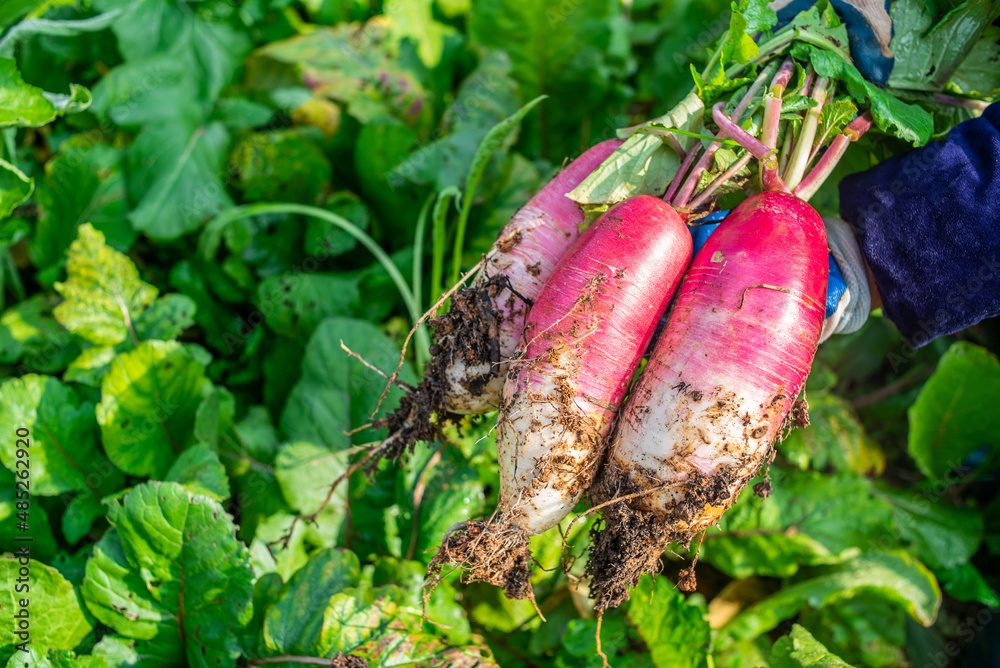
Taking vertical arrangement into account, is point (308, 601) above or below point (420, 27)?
below

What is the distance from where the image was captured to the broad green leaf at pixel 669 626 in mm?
1773

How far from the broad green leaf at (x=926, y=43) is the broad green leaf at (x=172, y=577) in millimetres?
2251

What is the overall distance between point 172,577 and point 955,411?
3.06 metres

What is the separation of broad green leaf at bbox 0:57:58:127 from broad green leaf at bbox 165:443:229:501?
1.19 meters

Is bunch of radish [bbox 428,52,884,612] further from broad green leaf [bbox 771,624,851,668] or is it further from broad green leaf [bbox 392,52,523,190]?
broad green leaf [bbox 392,52,523,190]

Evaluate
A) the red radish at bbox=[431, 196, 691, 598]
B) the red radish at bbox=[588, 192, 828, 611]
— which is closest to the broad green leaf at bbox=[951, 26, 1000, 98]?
the red radish at bbox=[588, 192, 828, 611]

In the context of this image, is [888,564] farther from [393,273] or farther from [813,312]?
[393,273]

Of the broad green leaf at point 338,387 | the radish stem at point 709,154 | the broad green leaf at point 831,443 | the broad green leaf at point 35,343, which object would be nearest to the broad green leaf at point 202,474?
the broad green leaf at point 338,387

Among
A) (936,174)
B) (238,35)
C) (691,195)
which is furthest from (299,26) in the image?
(936,174)

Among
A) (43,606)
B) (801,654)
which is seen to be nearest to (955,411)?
(801,654)

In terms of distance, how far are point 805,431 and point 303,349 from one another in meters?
2.13

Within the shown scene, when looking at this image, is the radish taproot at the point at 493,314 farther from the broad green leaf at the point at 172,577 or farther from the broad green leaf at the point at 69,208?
the broad green leaf at the point at 69,208

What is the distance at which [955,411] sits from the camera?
101 inches

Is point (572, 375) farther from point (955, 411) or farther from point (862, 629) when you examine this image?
point (955, 411)
